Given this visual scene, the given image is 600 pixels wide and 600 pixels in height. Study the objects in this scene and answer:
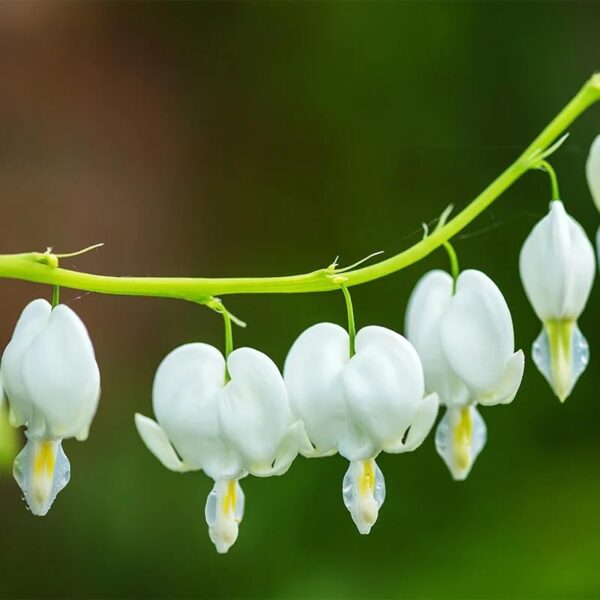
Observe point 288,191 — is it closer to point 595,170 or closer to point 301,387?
point 595,170

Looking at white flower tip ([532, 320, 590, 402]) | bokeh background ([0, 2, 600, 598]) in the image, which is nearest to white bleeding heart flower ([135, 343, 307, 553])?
white flower tip ([532, 320, 590, 402])

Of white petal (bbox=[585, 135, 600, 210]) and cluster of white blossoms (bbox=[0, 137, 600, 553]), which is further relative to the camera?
white petal (bbox=[585, 135, 600, 210])

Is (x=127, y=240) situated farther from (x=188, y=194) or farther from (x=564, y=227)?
(x=564, y=227)

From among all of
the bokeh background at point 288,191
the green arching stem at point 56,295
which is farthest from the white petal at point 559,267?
the bokeh background at point 288,191

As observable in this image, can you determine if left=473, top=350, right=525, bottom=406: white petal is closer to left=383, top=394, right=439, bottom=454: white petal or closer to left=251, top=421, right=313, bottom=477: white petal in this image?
left=383, top=394, right=439, bottom=454: white petal

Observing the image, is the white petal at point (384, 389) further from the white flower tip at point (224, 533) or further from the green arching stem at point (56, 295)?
the green arching stem at point (56, 295)

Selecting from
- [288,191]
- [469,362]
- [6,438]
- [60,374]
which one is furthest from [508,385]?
[288,191]

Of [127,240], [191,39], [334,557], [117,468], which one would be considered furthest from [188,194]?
[334,557]
